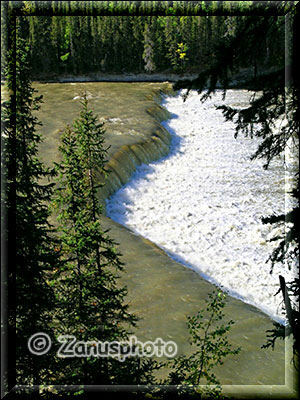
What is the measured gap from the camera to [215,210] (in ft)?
59.5

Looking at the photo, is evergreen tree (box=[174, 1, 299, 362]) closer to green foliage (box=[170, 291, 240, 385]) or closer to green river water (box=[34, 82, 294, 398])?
green foliage (box=[170, 291, 240, 385])

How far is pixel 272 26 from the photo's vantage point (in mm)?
3506

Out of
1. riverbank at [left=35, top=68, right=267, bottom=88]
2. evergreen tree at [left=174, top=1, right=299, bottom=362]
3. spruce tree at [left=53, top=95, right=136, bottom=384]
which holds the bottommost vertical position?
spruce tree at [left=53, top=95, right=136, bottom=384]

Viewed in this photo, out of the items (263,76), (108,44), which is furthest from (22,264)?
(108,44)

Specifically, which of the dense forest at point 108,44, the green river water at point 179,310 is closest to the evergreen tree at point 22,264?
the green river water at point 179,310

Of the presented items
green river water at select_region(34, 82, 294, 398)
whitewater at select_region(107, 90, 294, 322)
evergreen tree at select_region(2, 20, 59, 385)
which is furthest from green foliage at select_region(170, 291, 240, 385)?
whitewater at select_region(107, 90, 294, 322)

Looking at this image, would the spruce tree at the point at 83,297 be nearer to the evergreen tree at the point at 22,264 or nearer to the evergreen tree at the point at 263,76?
the evergreen tree at the point at 22,264

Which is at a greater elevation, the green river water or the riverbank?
the riverbank

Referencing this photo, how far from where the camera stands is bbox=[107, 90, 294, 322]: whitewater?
45.9 ft

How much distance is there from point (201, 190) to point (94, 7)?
42.6ft

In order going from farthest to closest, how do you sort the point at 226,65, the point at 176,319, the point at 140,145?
the point at 140,145 → the point at 176,319 → the point at 226,65

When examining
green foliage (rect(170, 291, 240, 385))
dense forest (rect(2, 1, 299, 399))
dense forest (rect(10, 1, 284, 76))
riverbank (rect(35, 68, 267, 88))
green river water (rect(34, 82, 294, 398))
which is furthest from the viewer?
riverbank (rect(35, 68, 267, 88))

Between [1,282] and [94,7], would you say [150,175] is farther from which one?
[1,282]

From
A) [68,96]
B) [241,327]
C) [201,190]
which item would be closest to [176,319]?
[241,327]
